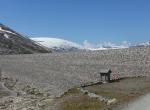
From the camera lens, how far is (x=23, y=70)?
12512cm

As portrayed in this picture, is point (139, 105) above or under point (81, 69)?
under

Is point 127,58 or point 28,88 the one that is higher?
point 127,58

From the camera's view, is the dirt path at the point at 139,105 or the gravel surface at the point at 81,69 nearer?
the dirt path at the point at 139,105

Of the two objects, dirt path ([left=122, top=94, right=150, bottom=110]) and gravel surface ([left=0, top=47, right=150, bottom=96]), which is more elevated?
gravel surface ([left=0, top=47, right=150, bottom=96])

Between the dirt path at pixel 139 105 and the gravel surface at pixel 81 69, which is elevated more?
the gravel surface at pixel 81 69

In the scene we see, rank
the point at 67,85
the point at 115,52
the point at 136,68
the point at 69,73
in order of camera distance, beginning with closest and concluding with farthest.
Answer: the point at 67,85 → the point at 136,68 → the point at 69,73 → the point at 115,52

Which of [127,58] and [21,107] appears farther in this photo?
[127,58]

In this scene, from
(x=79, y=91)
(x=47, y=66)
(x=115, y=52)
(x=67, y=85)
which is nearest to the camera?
(x=79, y=91)

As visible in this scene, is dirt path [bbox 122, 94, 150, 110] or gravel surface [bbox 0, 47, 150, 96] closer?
dirt path [bbox 122, 94, 150, 110]

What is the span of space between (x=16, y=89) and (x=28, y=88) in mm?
2588

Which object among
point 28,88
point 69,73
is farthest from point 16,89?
point 69,73

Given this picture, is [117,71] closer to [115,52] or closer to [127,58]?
[127,58]

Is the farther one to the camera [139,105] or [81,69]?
[81,69]

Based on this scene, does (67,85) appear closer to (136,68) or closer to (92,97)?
(136,68)
